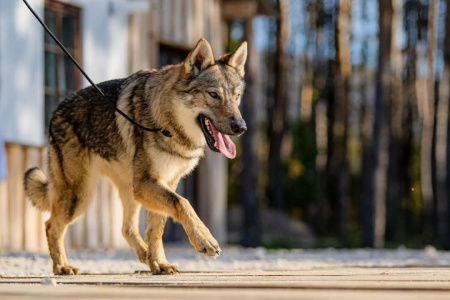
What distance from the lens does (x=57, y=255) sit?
25.9 ft

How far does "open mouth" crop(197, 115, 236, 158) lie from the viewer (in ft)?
24.1

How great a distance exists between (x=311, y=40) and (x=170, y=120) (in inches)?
1332

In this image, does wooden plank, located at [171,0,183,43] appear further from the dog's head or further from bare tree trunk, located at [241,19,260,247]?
the dog's head

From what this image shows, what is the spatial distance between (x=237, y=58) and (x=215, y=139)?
104cm

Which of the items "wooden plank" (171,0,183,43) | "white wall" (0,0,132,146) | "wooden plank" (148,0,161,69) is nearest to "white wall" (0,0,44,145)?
"white wall" (0,0,132,146)

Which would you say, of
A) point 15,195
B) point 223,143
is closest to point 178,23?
point 15,195

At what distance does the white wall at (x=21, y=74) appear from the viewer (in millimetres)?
12953

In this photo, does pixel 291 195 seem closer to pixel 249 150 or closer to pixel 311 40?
pixel 311 40

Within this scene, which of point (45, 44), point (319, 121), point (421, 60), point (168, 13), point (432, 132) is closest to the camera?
point (45, 44)

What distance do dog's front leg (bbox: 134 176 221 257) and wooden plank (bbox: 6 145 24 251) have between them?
614 centimetres

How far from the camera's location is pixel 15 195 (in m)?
13.1

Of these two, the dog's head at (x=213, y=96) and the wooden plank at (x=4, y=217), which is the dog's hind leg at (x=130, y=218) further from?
the wooden plank at (x=4, y=217)

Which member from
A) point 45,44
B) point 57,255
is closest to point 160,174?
point 57,255

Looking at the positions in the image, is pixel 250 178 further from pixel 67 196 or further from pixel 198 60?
pixel 198 60
